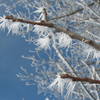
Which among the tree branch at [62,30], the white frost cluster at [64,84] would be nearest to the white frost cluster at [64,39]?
the tree branch at [62,30]

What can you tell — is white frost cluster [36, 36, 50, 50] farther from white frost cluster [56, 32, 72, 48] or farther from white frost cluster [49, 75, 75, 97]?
white frost cluster [49, 75, 75, 97]

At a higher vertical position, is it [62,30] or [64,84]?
[62,30]

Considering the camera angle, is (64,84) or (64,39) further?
(64,39)

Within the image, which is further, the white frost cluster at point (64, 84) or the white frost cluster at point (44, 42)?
the white frost cluster at point (44, 42)

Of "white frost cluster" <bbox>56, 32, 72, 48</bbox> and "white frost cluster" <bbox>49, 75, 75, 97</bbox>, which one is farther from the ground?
"white frost cluster" <bbox>56, 32, 72, 48</bbox>

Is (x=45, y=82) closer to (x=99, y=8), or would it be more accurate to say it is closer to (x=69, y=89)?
(x=99, y=8)

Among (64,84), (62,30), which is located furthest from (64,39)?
(64,84)

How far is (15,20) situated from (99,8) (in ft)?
14.5

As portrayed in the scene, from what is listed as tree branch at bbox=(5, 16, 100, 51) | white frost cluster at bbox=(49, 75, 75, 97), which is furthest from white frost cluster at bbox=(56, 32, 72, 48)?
white frost cluster at bbox=(49, 75, 75, 97)

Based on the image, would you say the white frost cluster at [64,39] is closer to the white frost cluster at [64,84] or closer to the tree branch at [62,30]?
the tree branch at [62,30]

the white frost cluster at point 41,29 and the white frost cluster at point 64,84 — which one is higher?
the white frost cluster at point 41,29

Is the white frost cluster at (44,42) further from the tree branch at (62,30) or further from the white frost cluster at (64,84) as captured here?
the white frost cluster at (64,84)

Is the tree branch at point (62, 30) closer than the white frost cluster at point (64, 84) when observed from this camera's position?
No

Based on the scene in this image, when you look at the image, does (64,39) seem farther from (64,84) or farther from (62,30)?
(64,84)
